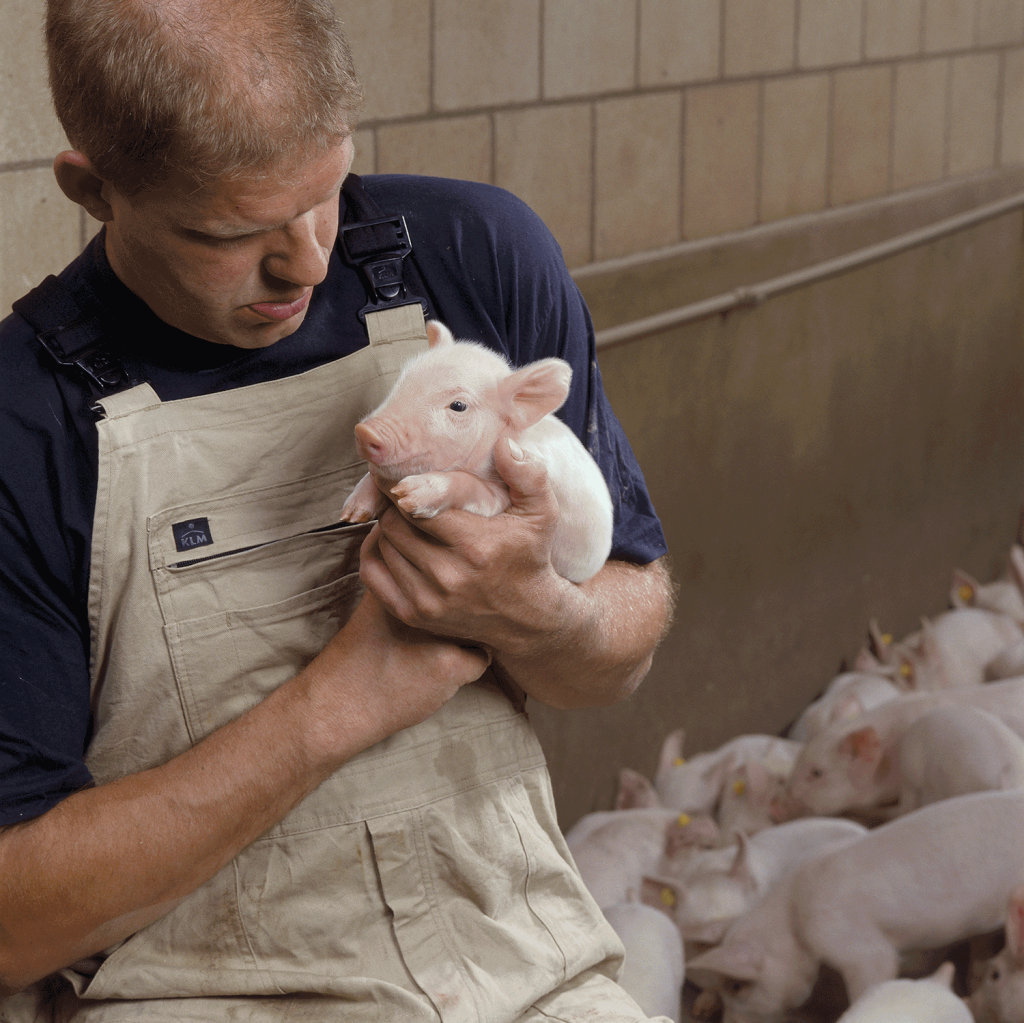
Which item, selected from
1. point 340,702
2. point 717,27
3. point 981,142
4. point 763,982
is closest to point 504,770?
point 340,702

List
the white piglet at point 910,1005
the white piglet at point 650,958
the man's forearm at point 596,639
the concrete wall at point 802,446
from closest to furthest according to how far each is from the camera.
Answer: the man's forearm at point 596,639 < the white piglet at point 910,1005 < the white piglet at point 650,958 < the concrete wall at point 802,446

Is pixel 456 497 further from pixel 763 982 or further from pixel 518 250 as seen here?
pixel 763 982

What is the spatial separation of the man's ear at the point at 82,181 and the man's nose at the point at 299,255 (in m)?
0.17

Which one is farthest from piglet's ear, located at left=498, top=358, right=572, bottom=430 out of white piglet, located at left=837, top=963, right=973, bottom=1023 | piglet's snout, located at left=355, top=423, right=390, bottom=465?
white piglet, located at left=837, top=963, right=973, bottom=1023

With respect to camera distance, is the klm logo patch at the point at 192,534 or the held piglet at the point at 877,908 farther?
the held piglet at the point at 877,908

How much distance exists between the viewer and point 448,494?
110 centimetres

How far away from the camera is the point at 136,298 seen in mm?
1224

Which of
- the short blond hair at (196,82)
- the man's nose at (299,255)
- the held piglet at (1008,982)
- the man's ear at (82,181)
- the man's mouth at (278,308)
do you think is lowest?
the held piglet at (1008,982)

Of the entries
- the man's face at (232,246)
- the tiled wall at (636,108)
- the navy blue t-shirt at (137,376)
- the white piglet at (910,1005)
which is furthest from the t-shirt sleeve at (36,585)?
the white piglet at (910,1005)

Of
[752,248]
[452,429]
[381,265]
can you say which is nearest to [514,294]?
[381,265]

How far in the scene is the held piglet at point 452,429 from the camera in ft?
3.58

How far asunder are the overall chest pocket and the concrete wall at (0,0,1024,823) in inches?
39.1

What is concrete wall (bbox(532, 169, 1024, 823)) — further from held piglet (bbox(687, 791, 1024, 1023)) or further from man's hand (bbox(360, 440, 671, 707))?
man's hand (bbox(360, 440, 671, 707))

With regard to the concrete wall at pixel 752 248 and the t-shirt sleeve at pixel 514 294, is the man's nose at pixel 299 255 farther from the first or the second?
the concrete wall at pixel 752 248
